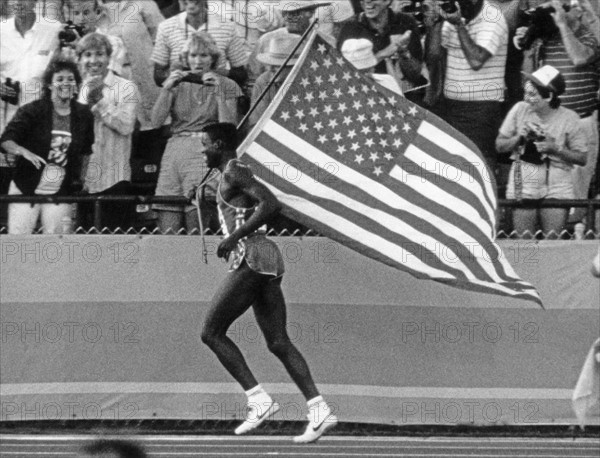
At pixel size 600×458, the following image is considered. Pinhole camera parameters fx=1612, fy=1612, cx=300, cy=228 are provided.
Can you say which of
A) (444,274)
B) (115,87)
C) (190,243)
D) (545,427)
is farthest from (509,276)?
(115,87)

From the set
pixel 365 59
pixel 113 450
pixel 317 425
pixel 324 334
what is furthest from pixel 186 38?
pixel 113 450

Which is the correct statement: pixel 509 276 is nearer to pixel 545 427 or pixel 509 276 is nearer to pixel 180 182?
pixel 545 427

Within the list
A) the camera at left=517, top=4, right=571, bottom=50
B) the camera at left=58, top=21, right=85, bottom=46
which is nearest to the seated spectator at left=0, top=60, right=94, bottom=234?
the camera at left=58, top=21, right=85, bottom=46

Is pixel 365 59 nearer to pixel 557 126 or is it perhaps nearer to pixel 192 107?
pixel 192 107

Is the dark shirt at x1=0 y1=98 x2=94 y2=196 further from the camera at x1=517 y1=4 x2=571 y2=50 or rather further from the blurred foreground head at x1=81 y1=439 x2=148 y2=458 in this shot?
the blurred foreground head at x1=81 y1=439 x2=148 y2=458

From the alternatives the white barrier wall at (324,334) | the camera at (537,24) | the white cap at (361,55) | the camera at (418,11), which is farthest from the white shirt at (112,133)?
the camera at (537,24)

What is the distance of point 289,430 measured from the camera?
12164 millimetres

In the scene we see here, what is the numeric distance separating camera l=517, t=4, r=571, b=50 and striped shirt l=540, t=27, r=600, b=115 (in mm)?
99

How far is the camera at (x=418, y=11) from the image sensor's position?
1238cm

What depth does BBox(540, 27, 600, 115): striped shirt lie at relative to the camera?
12.1m

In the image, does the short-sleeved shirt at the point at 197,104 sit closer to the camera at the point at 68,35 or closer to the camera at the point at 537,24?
the camera at the point at 68,35

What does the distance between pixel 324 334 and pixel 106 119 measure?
2307mm

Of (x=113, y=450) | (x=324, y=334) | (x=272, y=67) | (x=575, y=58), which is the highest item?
(x=113, y=450)

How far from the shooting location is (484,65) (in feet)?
39.8
